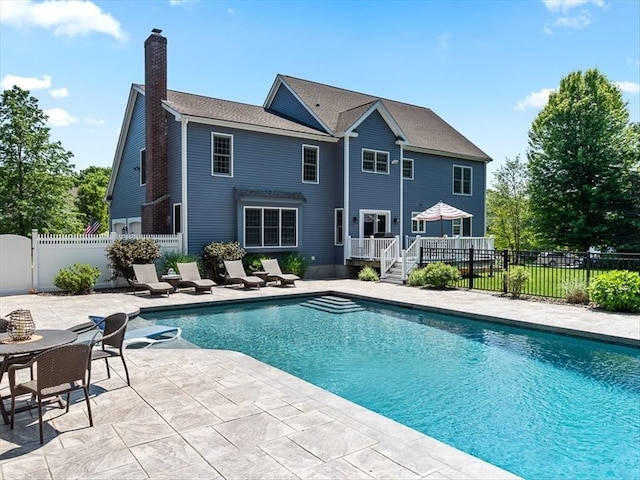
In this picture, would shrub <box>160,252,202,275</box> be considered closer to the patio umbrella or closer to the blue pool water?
the blue pool water

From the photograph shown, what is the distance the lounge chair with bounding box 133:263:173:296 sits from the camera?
1277 cm

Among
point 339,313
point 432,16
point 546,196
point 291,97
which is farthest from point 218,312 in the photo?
point 546,196

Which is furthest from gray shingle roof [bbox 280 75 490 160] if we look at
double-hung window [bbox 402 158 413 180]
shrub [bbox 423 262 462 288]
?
shrub [bbox 423 262 462 288]

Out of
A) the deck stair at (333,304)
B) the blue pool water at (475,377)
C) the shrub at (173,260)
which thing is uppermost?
the shrub at (173,260)

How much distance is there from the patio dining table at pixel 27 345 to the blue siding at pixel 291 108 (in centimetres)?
1605

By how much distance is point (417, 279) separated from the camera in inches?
609

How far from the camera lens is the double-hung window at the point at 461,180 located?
78.3 feet

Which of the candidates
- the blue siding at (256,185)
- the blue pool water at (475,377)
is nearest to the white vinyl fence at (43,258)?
the blue siding at (256,185)

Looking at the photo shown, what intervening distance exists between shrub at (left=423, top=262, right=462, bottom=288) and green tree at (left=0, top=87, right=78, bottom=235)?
62.8 ft

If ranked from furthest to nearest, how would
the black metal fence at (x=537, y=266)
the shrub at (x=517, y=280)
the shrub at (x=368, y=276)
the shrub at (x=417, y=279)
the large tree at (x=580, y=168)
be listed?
the large tree at (x=580, y=168) → the shrub at (x=368, y=276) → the shrub at (x=417, y=279) → the shrub at (x=517, y=280) → the black metal fence at (x=537, y=266)

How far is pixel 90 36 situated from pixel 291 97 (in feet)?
30.6

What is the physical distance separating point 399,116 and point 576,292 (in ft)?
51.4

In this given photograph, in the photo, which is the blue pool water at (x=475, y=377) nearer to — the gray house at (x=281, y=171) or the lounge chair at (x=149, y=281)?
the lounge chair at (x=149, y=281)

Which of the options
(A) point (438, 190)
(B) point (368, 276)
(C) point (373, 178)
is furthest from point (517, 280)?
(A) point (438, 190)
